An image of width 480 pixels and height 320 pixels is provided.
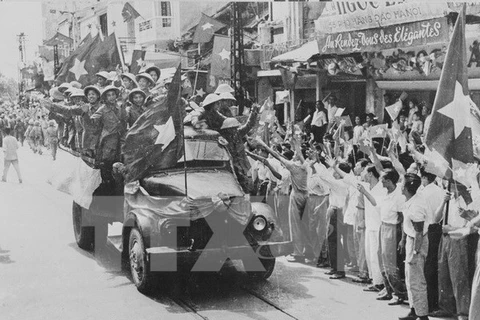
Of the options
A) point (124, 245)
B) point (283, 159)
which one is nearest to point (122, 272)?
point (124, 245)

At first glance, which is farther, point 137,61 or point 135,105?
point 137,61

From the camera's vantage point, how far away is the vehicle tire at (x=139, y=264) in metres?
7.44

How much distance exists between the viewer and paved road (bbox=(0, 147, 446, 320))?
7.02 m

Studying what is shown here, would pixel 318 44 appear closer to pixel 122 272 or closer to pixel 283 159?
Result: pixel 283 159

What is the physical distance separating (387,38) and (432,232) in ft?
28.3

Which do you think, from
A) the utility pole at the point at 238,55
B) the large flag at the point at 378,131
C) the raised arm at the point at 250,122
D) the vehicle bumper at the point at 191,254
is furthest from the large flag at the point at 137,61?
the vehicle bumper at the point at 191,254

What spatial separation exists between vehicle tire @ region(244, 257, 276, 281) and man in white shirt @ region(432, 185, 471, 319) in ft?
7.66

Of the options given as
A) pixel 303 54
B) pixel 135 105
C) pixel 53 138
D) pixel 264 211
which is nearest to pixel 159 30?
pixel 53 138

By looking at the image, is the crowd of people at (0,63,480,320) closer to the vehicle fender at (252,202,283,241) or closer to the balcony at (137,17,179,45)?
the vehicle fender at (252,202,283,241)

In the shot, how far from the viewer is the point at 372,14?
48.9 ft

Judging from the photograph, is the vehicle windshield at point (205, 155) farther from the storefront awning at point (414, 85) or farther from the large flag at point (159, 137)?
the storefront awning at point (414, 85)

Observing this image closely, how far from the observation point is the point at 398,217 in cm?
709

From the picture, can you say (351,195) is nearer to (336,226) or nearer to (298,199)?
(336,226)

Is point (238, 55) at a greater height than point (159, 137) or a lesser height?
greater
